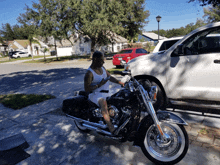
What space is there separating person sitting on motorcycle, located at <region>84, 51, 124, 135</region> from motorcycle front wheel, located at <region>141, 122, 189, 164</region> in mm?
624

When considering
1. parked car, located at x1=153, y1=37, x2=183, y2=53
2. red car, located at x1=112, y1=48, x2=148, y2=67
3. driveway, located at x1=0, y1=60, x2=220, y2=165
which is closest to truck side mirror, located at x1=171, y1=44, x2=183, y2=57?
driveway, located at x1=0, y1=60, x2=220, y2=165

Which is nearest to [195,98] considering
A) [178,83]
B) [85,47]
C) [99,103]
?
[178,83]

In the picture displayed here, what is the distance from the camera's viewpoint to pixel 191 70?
13.9 ft

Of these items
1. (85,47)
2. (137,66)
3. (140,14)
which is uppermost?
(140,14)

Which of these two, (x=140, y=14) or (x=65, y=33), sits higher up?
(x=140, y=14)

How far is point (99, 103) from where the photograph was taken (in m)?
3.05

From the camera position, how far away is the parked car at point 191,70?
4027 millimetres

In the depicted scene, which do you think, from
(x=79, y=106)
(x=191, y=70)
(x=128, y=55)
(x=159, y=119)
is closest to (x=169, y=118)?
(x=159, y=119)

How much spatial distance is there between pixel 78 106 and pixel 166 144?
5.92ft

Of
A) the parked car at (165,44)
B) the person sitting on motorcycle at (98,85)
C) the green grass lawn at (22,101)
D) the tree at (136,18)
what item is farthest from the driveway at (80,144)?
the tree at (136,18)

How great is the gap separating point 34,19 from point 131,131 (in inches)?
1183

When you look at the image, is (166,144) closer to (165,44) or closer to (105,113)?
(105,113)

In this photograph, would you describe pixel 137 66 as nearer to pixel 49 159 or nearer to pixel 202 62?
pixel 202 62

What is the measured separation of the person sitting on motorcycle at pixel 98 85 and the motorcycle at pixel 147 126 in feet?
0.41
